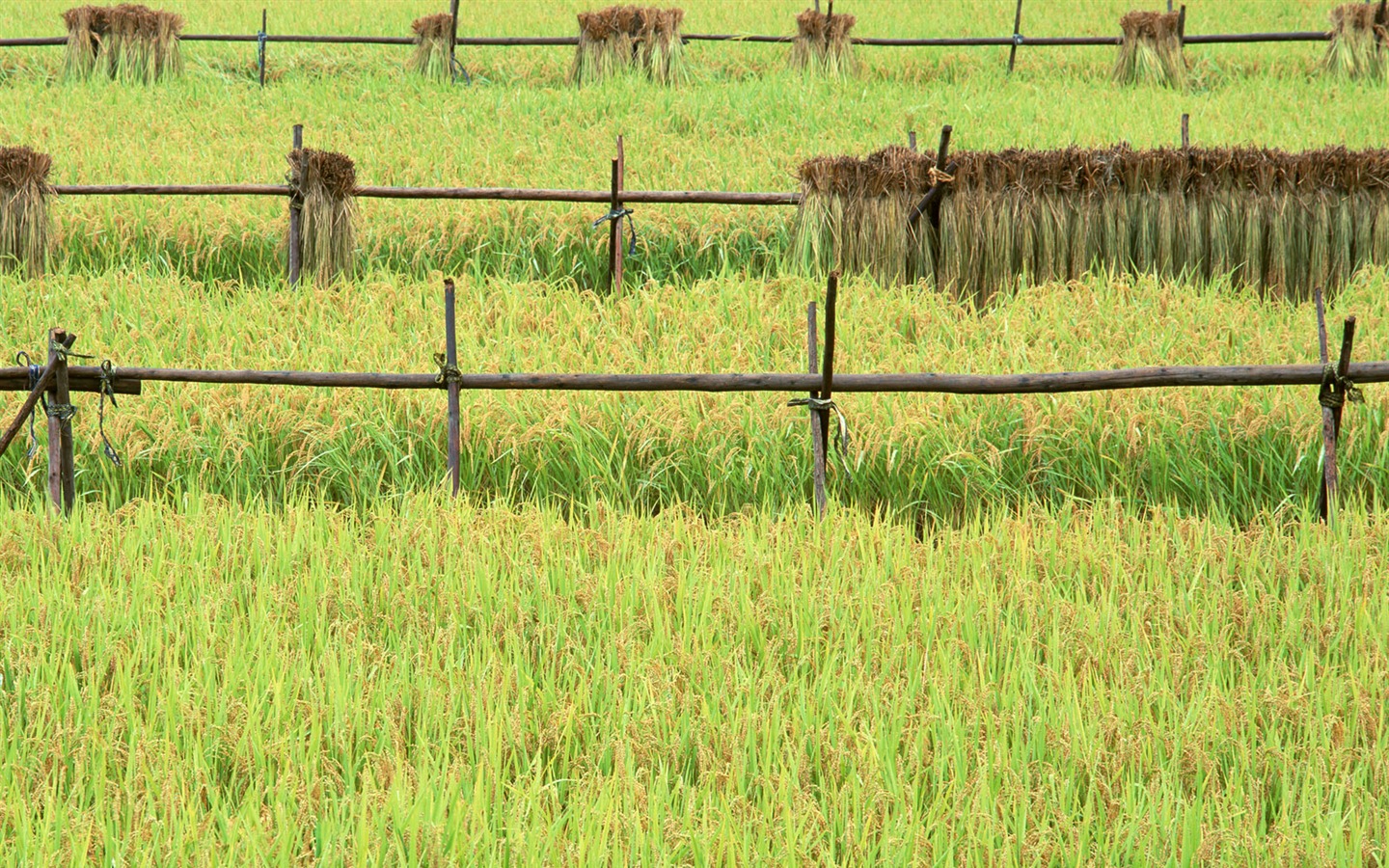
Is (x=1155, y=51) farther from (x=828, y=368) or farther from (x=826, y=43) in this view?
(x=828, y=368)

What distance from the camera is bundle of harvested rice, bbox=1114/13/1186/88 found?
11961 millimetres

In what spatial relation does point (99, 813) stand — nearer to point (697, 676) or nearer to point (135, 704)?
point (135, 704)

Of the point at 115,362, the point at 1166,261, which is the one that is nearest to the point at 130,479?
the point at 115,362

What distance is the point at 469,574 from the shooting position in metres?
3.81

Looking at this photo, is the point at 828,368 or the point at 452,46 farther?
the point at 452,46

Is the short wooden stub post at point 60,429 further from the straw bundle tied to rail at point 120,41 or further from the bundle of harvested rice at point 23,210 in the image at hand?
the straw bundle tied to rail at point 120,41

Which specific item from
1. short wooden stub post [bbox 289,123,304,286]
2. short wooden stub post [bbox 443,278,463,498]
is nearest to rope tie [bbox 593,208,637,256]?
short wooden stub post [bbox 289,123,304,286]

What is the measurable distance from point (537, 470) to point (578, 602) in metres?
1.21

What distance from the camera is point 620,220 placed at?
7.21 meters

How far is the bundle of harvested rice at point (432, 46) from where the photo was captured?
12.4 m

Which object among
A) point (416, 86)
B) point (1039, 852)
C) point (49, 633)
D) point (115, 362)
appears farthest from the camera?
point (416, 86)

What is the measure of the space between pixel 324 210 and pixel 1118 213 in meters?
4.15

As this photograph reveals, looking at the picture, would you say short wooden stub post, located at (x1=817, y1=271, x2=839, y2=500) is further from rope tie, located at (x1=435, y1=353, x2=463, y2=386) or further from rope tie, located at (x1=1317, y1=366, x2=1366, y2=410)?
rope tie, located at (x1=1317, y1=366, x2=1366, y2=410)

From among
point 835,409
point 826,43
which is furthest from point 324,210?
point 826,43
